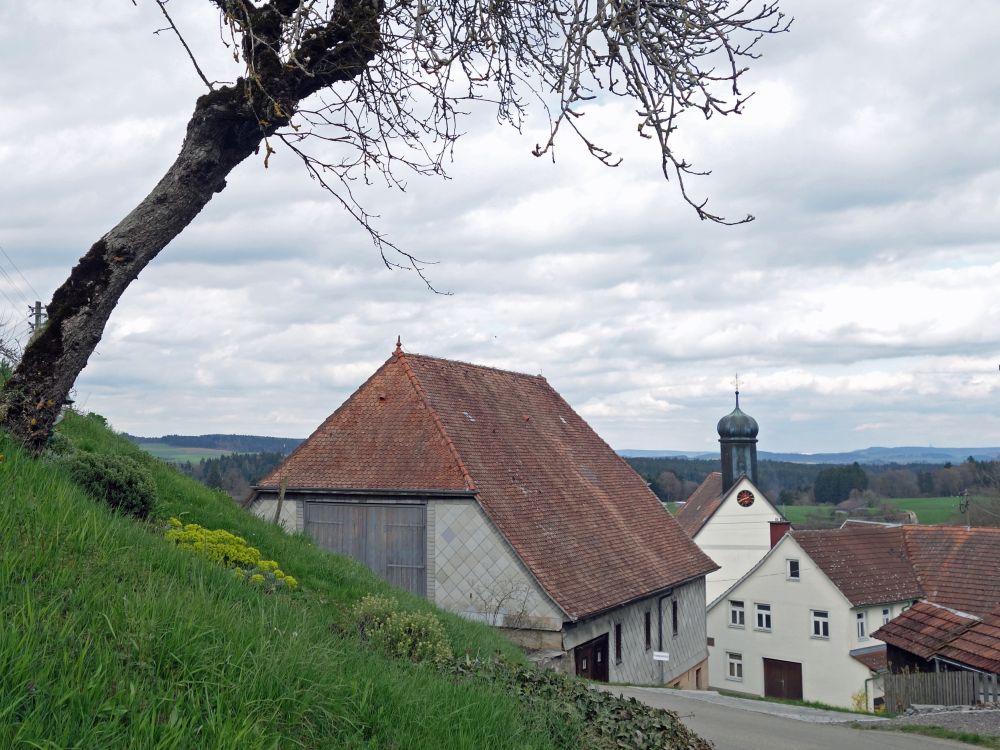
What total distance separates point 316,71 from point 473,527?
1390cm

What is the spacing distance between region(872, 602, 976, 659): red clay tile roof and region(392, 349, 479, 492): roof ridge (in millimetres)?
12179

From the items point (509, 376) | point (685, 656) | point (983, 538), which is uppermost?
point (509, 376)

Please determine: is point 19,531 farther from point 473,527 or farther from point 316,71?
point 473,527

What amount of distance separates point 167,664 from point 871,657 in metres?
40.6

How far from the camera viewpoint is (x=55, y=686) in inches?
139

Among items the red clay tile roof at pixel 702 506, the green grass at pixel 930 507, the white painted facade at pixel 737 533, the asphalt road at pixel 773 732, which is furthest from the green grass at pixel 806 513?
the asphalt road at pixel 773 732

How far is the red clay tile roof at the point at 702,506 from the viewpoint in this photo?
59688 millimetres

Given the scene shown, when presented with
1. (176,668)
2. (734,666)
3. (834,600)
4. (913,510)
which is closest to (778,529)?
(734,666)

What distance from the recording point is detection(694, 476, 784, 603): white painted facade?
5738 centimetres

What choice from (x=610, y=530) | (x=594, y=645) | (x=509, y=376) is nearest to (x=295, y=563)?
(x=594, y=645)

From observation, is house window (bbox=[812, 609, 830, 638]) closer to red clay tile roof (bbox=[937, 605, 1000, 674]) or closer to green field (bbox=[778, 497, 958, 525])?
red clay tile roof (bbox=[937, 605, 1000, 674])

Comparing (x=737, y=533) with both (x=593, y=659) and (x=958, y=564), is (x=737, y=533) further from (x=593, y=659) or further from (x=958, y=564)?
(x=593, y=659)

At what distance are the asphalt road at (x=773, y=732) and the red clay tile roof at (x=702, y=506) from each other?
43.4m

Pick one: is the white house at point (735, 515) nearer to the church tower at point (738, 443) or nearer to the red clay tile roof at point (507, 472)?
the church tower at point (738, 443)
